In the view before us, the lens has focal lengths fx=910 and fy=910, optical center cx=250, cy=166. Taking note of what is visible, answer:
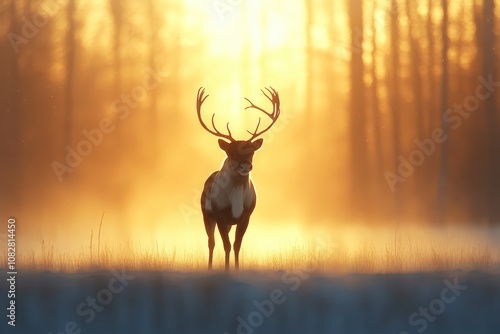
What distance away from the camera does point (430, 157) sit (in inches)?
583

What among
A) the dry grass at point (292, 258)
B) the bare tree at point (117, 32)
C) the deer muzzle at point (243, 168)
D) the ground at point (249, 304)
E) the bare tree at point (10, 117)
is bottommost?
the ground at point (249, 304)

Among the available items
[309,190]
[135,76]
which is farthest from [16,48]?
[309,190]

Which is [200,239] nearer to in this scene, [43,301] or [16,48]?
[43,301]

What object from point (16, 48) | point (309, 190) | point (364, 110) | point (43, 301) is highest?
point (16, 48)

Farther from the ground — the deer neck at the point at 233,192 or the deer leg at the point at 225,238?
the deer neck at the point at 233,192

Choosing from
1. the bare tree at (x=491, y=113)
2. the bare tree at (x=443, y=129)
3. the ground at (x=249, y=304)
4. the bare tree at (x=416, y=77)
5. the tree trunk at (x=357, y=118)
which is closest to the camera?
the ground at (x=249, y=304)

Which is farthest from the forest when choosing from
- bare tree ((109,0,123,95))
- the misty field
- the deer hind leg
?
the misty field

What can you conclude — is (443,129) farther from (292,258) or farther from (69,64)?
(292,258)

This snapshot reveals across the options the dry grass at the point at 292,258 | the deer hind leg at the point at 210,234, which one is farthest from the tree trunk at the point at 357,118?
the deer hind leg at the point at 210,234

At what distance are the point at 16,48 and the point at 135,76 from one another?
1.84 metres

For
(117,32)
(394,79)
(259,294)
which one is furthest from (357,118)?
(259,294)

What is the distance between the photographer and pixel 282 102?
13.4 metres

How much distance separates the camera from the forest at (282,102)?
13.3 metres

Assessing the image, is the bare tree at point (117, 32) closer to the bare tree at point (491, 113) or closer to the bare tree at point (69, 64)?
the bare tree at point (69, 64)
